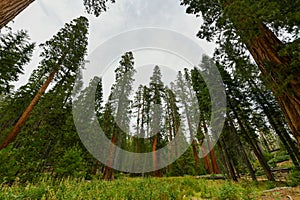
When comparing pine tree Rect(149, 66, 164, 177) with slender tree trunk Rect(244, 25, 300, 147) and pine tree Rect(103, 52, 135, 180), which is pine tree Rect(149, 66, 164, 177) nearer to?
pine tree Rect(103, 52, 135, 180)

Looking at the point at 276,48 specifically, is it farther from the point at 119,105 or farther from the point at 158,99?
the point at 158,99

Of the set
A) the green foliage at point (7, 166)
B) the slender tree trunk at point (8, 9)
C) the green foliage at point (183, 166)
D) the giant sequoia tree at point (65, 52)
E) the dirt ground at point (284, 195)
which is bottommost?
the dirt ground at point (284, 195)

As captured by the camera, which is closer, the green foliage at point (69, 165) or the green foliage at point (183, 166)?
the green foliage at point (69, 165)

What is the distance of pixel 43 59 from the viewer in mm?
13930

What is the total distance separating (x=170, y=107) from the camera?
2856 centimetres

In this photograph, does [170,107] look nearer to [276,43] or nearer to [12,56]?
[12,56]

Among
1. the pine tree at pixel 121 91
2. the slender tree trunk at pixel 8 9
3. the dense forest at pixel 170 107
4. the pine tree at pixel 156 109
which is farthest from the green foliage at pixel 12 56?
the pine tree at pixel 156 109

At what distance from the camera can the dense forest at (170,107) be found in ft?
11.9

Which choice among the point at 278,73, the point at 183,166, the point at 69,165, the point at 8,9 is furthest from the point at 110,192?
the point at 183,166

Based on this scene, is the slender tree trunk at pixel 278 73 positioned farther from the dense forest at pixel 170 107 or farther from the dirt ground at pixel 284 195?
the dirt ground at pixel 284 195

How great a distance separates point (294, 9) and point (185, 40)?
49.0 feet

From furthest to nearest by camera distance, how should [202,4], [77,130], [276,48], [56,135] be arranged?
1. [77,130]
2. [56,135]
3. [202,4]
4. [276,48]

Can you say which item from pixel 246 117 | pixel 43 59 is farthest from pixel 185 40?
pixel 43 59

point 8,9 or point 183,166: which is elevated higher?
point 183,166
